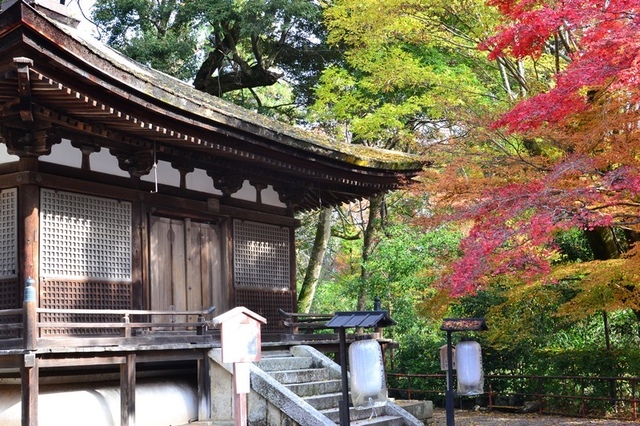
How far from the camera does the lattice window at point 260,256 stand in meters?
13.5

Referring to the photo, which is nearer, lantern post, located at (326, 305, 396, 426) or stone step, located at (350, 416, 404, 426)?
lantern post, located at (326, 305, 396, 426)

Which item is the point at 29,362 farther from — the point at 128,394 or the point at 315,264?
the point at 315,264

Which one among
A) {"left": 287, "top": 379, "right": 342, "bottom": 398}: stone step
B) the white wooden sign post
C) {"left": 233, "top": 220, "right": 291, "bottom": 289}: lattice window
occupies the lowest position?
{"left": 287, "top": 379, "right": 342, "bottom": 398}: stone step

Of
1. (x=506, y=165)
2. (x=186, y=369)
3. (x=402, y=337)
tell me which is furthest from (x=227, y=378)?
(x=402, y=337)

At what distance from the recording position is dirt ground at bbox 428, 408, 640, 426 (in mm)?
14570

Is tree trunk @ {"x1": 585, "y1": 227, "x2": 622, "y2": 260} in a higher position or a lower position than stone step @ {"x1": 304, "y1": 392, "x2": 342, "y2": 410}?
higher

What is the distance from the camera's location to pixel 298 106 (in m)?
25.6

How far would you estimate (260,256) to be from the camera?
14000 mm

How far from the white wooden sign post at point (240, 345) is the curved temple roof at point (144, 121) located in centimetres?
337

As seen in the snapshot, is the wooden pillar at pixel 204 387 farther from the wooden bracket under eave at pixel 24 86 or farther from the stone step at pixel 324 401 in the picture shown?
the wooden bracket under eave at pixel 24 86

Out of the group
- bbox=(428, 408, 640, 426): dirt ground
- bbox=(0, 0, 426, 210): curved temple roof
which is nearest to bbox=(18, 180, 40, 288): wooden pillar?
bbox=(0, 0, 426, 210): curved temple roof

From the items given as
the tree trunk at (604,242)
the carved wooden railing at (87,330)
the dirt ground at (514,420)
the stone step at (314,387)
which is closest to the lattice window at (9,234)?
the carved wooden railing at (87,330)

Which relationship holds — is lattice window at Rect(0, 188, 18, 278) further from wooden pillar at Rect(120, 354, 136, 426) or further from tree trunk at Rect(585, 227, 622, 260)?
tree trunk at Rect(585, 227, 622, 260)

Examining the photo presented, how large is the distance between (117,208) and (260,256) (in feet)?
11.3
